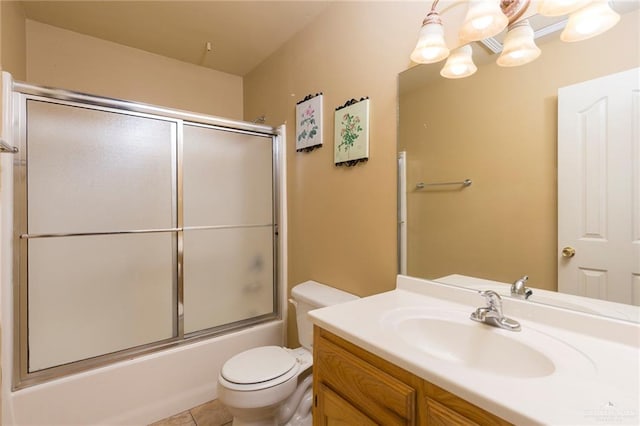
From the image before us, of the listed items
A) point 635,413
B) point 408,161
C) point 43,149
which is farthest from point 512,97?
point 43,149

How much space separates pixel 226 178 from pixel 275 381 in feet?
4.35

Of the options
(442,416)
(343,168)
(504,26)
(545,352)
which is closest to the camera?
(442,416)

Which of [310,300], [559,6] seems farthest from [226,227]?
[559,6]

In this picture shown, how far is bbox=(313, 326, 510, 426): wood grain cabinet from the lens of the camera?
0.64m

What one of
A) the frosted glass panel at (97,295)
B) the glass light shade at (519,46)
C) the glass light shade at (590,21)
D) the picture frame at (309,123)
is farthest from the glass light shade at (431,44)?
the frosted glass panel at (97,295)

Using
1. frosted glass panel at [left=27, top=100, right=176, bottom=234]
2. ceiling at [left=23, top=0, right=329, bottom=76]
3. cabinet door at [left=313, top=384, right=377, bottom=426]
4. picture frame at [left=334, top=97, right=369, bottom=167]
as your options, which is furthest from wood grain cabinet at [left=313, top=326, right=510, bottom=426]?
ceiling at [left=23, top=0, right=329, bottom=76]

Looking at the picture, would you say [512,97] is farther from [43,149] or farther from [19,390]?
[19,390]

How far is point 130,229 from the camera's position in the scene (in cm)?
171

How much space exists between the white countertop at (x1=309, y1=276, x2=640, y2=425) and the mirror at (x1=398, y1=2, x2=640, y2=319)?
87 millimetres

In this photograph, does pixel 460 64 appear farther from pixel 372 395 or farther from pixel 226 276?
pixel 226 276

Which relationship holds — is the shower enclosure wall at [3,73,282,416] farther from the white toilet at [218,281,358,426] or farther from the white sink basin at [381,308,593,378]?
the white sink basin at [381,308,593,378]

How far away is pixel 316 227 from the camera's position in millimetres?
1894

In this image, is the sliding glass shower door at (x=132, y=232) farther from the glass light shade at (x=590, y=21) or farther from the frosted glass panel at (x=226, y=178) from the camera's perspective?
the glass light shade at (x=590, y=21)

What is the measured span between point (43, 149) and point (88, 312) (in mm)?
884
